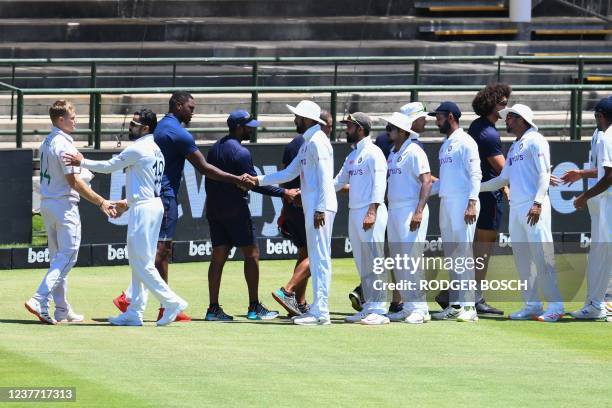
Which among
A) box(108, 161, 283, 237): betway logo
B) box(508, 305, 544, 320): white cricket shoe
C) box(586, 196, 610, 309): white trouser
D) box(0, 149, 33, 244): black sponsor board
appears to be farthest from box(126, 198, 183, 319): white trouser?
box(0, 149, 33, 244): black sponsor board

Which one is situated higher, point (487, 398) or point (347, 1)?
point (347, 1)

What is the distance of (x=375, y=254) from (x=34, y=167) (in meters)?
6.45

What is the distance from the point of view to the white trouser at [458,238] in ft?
44.7

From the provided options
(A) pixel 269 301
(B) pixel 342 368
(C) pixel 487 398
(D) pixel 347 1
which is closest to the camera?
(C) pixel 487 398

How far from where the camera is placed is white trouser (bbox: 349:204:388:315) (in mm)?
13383

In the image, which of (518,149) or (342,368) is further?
(518,149)

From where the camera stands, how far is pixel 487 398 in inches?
395

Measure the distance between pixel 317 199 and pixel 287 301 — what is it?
1.12 metres

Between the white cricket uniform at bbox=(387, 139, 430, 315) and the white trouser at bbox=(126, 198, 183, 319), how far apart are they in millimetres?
2129

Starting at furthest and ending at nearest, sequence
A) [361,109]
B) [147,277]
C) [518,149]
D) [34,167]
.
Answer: [361,109] < [34,167] < [518,149] < [147,277]

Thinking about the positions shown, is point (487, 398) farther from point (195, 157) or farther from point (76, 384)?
point (195, 157)

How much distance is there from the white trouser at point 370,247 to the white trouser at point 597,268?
1.96 meters

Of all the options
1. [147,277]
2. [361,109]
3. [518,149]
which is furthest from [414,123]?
[361,109]

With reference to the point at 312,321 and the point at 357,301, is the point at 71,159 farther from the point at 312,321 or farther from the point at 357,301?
the point at 357,301
